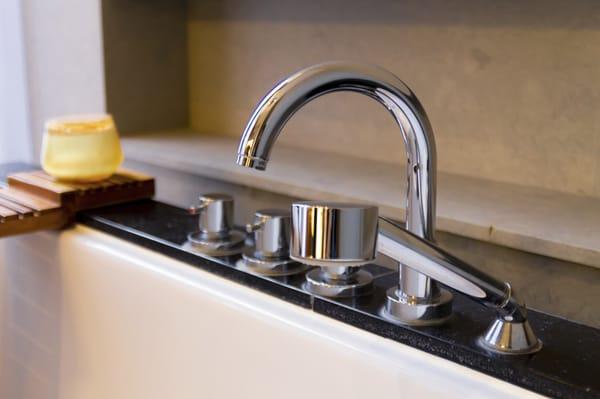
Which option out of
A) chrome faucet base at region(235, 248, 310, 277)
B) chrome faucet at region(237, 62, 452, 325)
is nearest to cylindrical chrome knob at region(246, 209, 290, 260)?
chrome faucet base at region(235, 248, 310, 277)

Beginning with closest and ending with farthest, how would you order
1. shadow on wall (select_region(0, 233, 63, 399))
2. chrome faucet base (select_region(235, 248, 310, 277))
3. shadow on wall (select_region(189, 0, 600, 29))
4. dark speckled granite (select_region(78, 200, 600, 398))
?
dark speckled granite (select_region(78, 200, 600, 398))
chrome faucet base (select_region(235, 248, 310, 277))
shadow on wall (select_region(189, 0, 600, 29))
shadow on wall (select_region(0, 233, 63, 399))

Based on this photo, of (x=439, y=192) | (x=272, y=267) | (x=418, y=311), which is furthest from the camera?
(x=439, y=192)

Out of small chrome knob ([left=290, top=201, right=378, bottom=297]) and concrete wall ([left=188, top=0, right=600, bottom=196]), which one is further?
concrete wall ([left=188, top=0, right=600, bottom=196])

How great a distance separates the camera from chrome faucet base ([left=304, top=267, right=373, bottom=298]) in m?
0.74

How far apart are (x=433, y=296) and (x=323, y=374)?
130 mm

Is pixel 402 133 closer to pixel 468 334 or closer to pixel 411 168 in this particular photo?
pixel 411 168

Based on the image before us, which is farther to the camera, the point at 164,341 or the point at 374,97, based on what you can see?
the point at 164,341

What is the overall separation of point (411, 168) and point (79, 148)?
1.92 ft

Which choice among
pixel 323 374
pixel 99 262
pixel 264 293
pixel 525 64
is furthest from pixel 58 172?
pixel 525 64

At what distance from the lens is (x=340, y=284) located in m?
0.75

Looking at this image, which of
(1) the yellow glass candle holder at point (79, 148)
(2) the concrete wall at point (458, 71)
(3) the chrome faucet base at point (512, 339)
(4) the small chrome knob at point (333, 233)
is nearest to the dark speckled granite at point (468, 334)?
(3) the chrome faucet base at point (512, 339)

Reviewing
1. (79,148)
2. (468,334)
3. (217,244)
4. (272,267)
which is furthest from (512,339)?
(79,148)

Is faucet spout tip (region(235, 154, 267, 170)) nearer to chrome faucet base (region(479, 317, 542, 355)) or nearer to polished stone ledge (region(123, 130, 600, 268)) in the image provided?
chrome faucet base (region(479, 317, 542, 355))

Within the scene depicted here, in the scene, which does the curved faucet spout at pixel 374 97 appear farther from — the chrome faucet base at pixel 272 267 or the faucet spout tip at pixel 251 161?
the chrome faucet base at pixel 272 267
